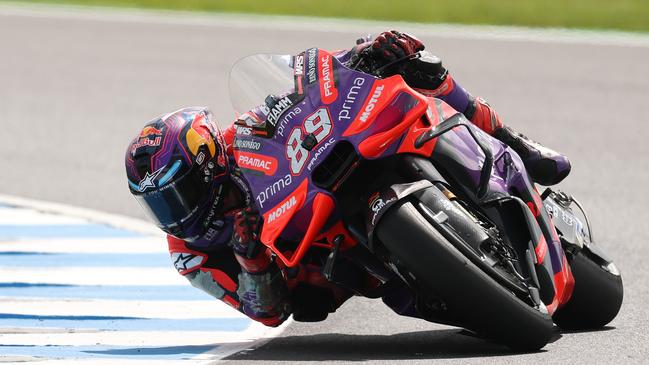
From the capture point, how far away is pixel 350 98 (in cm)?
585

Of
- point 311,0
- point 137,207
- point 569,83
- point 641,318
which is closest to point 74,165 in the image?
point 137,207

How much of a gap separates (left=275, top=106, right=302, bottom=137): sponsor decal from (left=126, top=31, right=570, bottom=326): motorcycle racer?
378 mm

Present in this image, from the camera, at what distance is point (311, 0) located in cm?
1922

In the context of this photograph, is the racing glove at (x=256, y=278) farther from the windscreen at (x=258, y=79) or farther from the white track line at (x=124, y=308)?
Result: the white track line at (x=124, y=308)

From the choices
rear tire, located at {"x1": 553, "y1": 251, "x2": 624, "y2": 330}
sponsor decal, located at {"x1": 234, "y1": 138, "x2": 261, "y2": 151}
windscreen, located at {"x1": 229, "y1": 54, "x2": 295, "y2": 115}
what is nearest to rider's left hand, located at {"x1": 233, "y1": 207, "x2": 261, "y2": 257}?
sponsor decal, located at {"x1": 234, "y1": 138, "x2": 261, "y2": 151}

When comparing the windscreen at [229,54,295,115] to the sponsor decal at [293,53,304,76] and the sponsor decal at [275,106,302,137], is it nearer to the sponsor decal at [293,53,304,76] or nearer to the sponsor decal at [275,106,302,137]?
the sponsor decal at [293,53,304,76]

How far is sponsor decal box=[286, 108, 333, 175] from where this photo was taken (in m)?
5.80

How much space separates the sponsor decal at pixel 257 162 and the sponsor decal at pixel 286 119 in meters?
0.11

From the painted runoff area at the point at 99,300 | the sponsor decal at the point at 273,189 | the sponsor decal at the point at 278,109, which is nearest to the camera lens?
the sponsor decal at the point at 273,189

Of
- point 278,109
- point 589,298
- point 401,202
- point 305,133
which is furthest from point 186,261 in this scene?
point 589,298

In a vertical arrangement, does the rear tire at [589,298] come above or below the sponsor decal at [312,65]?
below

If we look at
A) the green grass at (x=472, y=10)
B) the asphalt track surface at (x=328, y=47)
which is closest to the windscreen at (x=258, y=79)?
the asphalt track surface at (x=328, y=47)

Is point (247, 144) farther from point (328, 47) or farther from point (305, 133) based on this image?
→ point (328, 47)

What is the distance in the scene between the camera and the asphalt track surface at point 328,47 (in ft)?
21.0
